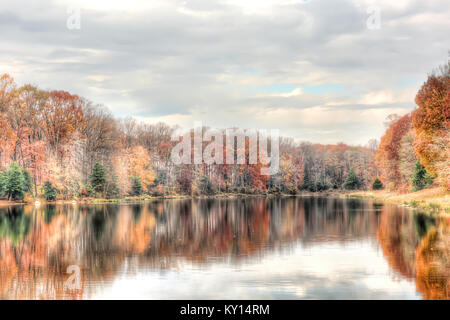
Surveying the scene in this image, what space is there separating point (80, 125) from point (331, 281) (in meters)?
59.8

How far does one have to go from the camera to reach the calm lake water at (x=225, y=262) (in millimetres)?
12477

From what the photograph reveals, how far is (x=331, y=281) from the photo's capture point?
13742mm

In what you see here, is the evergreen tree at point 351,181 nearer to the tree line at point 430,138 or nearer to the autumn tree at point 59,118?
the tree line at point 430,138

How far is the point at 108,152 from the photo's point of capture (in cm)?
7369

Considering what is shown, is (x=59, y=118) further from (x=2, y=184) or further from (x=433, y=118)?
(x=433, y=118)

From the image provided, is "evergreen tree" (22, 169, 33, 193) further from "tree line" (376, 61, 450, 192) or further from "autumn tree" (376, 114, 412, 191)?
"autumn tree" (376, 114, 412, 191)

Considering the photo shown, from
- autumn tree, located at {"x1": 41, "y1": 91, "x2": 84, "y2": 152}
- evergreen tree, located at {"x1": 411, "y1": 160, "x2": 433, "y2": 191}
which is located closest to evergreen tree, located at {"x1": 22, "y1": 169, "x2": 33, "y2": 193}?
autumn tree, located at {"x1": 41, "y1": 91, "x2": 84, "y2": 152}

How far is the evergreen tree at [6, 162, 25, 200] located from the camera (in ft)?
174

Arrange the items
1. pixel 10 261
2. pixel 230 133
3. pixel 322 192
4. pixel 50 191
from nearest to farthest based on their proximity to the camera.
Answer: pixel 10 261
pixel 50 191
pixel 230 133
pixel 322 192
